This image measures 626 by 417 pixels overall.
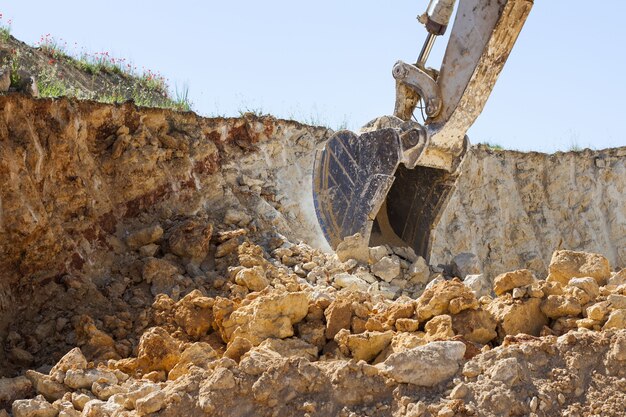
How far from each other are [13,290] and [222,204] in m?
2.70

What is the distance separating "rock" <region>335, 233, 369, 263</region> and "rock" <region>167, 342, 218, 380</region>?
3.15 metres

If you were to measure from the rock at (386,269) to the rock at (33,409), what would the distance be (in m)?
4.21

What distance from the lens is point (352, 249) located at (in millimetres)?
9047

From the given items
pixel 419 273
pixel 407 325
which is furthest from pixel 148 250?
pixel 407 325

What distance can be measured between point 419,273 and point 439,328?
3369 millimetres

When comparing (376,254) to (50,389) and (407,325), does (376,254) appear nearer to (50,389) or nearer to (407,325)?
(407,325)

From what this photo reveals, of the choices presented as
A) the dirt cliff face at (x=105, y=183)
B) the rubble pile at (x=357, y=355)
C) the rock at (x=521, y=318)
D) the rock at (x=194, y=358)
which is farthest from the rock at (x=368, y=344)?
the dirt cliff face at (x=105, y=183)

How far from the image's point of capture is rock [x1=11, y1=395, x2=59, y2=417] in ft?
16.9

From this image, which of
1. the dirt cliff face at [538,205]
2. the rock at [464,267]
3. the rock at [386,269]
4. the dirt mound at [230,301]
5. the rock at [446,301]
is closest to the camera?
the dirt mound at [230,301]

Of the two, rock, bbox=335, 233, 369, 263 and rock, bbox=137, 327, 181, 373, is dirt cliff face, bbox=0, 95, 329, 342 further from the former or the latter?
rock, bbox=137, 327, 181, 373

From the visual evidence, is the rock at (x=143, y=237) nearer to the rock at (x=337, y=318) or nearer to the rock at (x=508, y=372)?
the rock at (x=337, y=318)

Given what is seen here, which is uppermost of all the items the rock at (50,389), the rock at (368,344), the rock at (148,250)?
the rock at (148,250)

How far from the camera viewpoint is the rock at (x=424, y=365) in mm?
5078

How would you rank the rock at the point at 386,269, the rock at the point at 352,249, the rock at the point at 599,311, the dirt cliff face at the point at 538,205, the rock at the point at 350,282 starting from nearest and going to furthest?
the rock at the point at 599,311
the rock at the point at 350,282
the rock at the point at 386,269
the rock at the point at 352,249
the dirt cliff face at the point at 538,205
